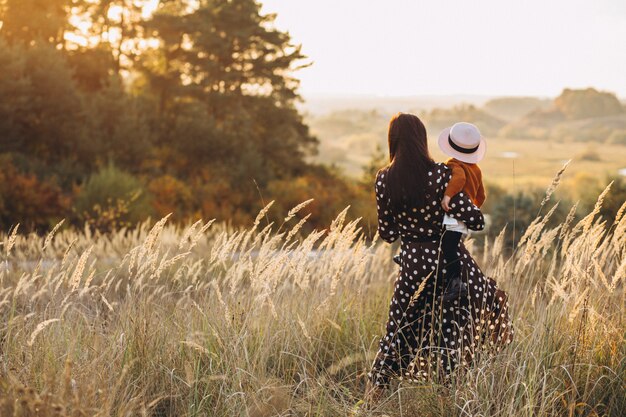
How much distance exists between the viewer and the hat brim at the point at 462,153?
13.0 ft

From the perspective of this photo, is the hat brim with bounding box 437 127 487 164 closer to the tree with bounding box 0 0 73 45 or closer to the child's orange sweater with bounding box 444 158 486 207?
the child's orange sweater with bounding box 444 158 486 207

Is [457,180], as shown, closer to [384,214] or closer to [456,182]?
[456,182]

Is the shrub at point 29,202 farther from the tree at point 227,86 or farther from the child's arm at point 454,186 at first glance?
the child's arm at point 454,186

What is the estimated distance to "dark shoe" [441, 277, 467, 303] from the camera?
393 cm

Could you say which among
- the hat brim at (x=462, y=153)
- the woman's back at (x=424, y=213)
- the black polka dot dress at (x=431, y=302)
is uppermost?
the hat brim at (x=462, y=153)

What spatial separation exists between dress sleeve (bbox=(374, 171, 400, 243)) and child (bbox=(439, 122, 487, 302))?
32 centimetres

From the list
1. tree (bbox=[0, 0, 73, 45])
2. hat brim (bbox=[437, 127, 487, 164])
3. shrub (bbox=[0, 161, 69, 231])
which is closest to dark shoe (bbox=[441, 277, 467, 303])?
hat brim (bbox=[437, 127, 487, 164])

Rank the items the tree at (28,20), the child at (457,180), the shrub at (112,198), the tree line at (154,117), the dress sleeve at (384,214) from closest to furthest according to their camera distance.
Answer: the child at (457,180) < the dress sleeve at (384,214) < the shrub at (112,198) < the tree line at (154,117) < the tree at (28,20)

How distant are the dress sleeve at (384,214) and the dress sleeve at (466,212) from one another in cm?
39

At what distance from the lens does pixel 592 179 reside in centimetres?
3916

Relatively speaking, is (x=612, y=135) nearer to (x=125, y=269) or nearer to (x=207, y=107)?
(x=207, y=107)

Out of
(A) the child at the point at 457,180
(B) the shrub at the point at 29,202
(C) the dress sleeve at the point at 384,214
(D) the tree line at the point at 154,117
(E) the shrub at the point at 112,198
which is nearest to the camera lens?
(A) the child at the point at 457,180

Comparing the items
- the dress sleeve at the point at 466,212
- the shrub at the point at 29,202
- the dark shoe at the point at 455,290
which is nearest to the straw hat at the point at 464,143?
the dress sleeve at the point at 466,212

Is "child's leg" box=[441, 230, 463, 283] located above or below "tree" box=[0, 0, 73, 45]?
below
